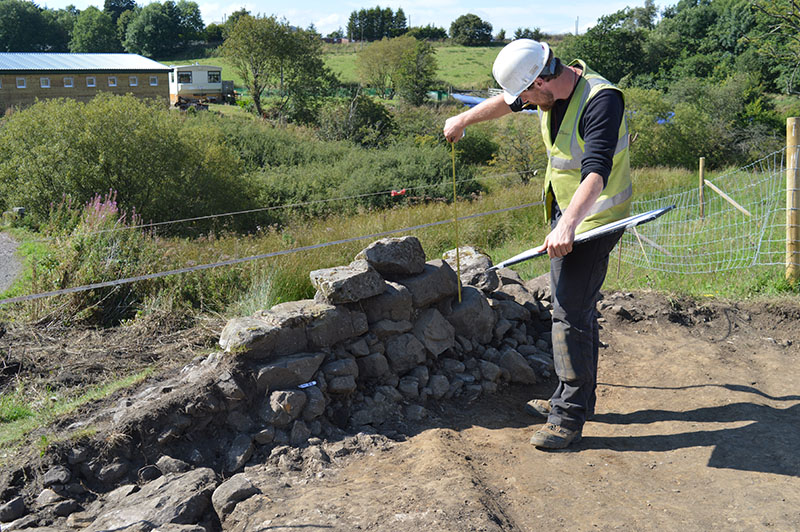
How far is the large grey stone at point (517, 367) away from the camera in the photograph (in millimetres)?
5180

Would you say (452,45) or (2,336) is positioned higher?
(452,45)

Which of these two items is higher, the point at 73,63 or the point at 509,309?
the point at 73,63

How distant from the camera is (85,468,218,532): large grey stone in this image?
129 inches

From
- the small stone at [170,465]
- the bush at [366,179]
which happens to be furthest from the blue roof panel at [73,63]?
the small stone at [170,465]

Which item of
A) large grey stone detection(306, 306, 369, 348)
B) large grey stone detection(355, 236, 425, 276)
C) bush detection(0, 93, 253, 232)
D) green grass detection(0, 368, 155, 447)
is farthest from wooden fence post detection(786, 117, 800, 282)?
bush detection(0, 93, 253, 232)

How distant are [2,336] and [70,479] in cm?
300

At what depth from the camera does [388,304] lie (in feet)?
16.1

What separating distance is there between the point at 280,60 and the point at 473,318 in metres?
37.4

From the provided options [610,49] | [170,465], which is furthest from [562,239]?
[610,49]

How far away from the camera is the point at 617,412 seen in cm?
461

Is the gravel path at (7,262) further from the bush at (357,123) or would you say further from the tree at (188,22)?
the tree at (188,22)

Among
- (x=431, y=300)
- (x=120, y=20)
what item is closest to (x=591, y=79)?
(x=431, y=300)

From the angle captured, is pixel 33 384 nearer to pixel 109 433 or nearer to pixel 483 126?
pixel 109 433

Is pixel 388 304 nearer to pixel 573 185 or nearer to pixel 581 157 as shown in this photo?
pixel 573 185
